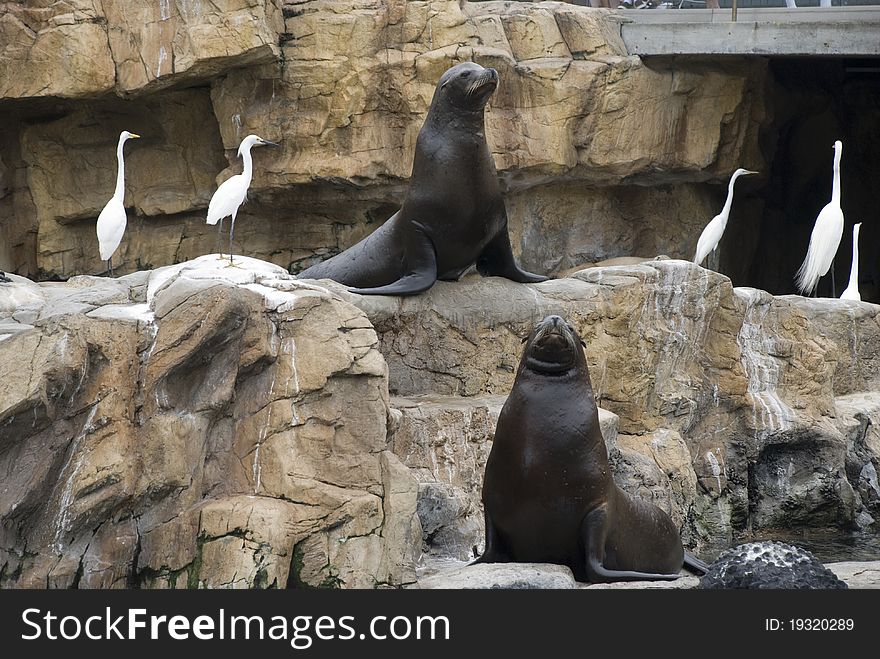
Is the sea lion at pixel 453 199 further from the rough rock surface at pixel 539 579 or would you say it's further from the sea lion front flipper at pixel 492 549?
the rough rock surface at pixel 539 579

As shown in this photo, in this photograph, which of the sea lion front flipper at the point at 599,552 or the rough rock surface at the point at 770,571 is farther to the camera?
the sea lion front flipper at the point at 599,552

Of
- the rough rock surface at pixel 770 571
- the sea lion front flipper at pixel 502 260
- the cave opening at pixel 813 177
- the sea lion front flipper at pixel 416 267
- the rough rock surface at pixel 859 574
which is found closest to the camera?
the rough rock surface at pixel 770 571

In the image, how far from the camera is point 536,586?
529cm

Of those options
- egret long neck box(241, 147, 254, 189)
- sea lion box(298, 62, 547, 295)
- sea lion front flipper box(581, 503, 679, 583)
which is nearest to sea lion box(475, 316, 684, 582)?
sea lion front flipper box(581, 503, 679, 583)

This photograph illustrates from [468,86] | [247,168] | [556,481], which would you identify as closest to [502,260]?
[468,86]

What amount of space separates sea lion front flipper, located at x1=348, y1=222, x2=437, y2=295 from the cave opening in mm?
8167

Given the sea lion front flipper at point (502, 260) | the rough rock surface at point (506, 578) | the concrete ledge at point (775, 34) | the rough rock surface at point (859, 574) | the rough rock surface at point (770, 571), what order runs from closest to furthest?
the rough rock surface at point (770, 571) < the rough rock surface at point (506, 578) < the rough rock surface at point (859, 574) < the sea lion front flipper at point (502, 260) < the concrete ledge at point (775, 34)

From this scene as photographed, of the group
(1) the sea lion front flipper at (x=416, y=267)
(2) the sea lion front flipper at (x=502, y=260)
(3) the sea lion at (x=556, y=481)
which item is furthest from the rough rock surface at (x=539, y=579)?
(2) the sea lion front flipper at (x=502, y=260)

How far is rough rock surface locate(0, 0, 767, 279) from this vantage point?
1231cm

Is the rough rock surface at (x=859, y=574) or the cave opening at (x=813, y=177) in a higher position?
the cave opening at (x=813, y=177)

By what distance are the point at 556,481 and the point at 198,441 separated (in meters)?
1.61

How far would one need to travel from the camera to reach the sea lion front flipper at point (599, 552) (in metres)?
5.73

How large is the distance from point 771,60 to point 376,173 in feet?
16.2

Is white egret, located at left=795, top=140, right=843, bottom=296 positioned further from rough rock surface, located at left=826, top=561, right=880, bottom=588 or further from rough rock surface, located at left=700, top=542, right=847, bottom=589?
rough rock surface, located at left=700, top=542, right=847, bottom=589
